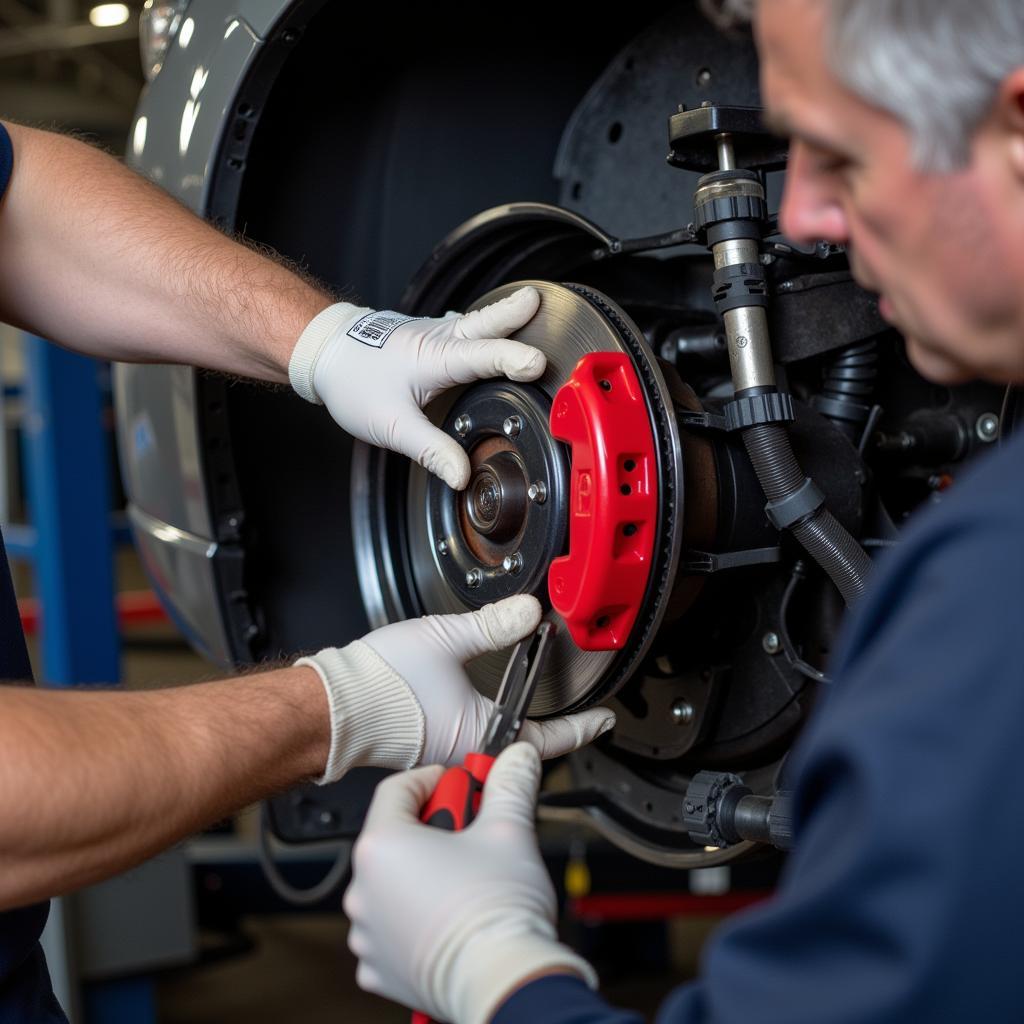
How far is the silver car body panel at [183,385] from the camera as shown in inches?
46.2

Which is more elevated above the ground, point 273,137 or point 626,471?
point 273,137

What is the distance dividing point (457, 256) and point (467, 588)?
13.6 inches

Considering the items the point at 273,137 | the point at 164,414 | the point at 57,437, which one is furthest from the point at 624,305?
the point at 57,437

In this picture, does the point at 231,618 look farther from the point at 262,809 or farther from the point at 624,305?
the point at 624,305

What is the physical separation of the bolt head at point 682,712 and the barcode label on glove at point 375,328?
1.41ft

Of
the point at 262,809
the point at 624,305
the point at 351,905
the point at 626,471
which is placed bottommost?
the point at 262,809

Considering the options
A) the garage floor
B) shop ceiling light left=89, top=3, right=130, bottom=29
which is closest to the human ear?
the garage floor

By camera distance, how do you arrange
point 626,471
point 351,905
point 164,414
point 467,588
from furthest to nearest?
point 164,414
point 467,588
point 626,471
point 351,905

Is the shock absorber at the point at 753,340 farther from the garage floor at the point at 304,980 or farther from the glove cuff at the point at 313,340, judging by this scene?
the garage floor at the point at 304,980

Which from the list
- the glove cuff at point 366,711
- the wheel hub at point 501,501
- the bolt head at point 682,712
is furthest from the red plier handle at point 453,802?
the bolt head at point 682,712

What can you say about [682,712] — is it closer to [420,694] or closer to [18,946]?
[420,694]

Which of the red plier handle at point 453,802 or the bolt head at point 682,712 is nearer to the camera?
the red plier handle at point 453,802

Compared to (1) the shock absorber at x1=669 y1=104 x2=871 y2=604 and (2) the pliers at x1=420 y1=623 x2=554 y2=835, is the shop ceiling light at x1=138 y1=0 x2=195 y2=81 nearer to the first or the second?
(1) the shock absorber at x1=669 y1=104 x2=871 y2=604

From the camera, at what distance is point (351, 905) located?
74 cm
